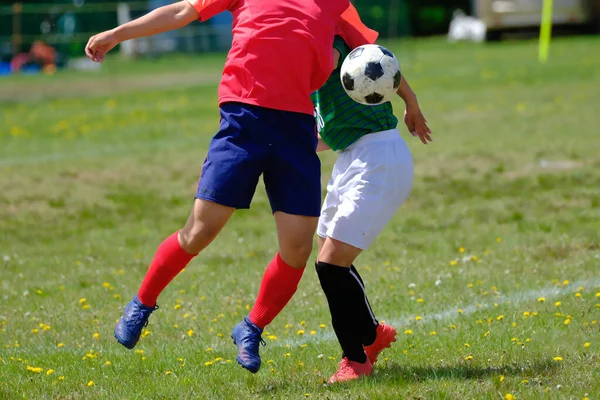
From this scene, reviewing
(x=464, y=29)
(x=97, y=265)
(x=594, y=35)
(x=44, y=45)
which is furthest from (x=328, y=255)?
(x=464, y=29)

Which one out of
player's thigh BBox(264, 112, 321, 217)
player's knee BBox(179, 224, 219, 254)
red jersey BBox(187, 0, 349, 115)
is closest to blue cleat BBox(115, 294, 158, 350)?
player's knee BBox(179, 224, 219, 254)

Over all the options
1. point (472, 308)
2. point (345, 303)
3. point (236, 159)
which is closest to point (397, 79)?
point (236, 159)

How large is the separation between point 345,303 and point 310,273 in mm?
2602

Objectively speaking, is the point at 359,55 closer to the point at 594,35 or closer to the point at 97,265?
the point at 97,265

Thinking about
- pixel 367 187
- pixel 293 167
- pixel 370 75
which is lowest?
pixel 367 187

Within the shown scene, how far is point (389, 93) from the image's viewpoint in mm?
4613

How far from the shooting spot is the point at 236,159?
14.8 ft

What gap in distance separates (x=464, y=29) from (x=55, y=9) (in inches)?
709

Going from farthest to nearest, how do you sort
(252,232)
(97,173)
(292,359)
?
(97,173), (252,232), (292,359)

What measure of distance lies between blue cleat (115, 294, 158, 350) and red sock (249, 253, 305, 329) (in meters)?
0.52

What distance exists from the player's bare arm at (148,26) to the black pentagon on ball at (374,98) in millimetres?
886

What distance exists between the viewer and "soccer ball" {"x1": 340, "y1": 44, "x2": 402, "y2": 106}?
452 cm

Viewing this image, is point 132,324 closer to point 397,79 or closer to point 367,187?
point 367,187

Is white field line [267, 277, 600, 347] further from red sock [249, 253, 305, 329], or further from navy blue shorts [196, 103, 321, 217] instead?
navy blue shorts [196, 103, 321, 217]
